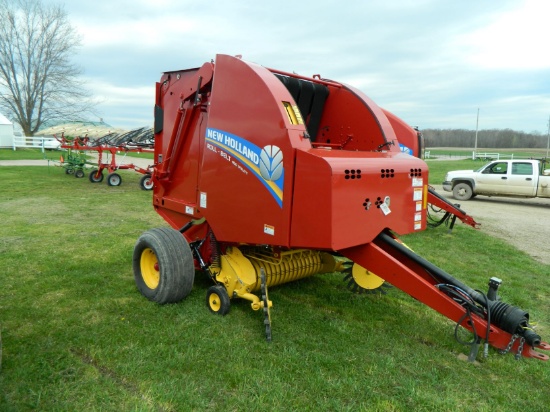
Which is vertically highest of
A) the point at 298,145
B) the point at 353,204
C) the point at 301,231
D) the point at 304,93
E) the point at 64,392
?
the point at 304,93

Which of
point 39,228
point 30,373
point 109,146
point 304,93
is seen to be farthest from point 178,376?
point 109,146

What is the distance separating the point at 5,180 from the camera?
1457 centimetres

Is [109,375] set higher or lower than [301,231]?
lower

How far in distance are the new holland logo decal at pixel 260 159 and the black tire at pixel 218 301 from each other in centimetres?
121

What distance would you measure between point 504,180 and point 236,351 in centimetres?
1350

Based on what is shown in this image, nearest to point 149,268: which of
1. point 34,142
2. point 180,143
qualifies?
point 180,143

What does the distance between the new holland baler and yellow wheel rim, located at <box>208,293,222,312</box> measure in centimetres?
1

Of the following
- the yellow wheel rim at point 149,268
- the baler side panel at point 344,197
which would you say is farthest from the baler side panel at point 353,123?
the yellow wheel rim at point 149,268

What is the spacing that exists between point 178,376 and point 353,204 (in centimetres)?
176

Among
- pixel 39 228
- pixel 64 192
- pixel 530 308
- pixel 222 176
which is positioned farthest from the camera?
pixel 64 192

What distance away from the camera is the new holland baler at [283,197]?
3020 mm

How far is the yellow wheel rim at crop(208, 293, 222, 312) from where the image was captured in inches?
153

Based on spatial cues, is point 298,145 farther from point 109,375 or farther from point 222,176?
point 109,375

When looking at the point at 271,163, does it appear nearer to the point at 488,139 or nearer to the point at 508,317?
the point at 508,317
